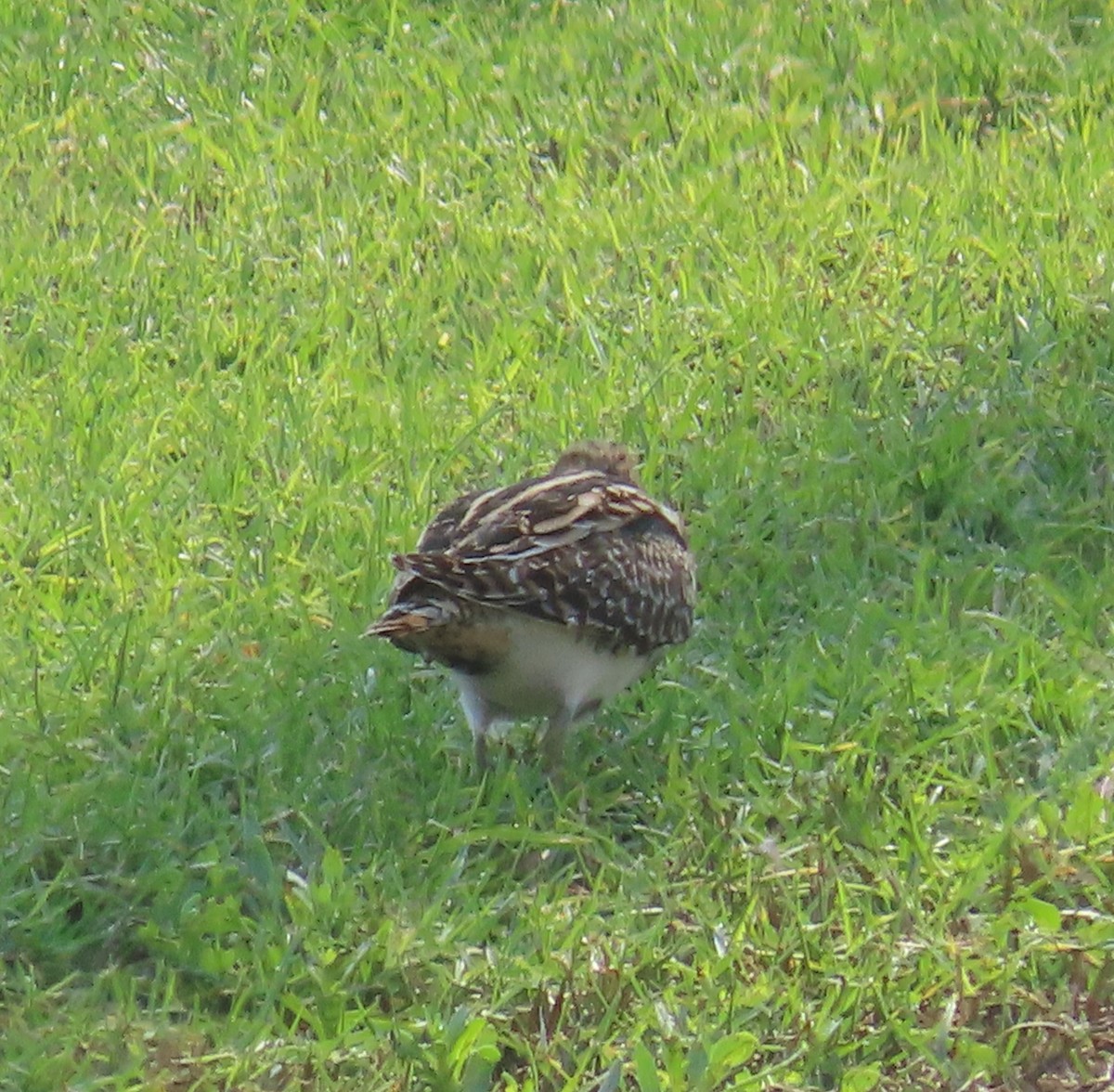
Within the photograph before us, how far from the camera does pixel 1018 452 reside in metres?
6.90

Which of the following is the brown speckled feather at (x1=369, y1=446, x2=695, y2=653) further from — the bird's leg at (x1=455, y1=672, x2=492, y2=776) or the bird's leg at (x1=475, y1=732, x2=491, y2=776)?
the bird's leg at (x1=475, y1=732, x2=491, y2=776)

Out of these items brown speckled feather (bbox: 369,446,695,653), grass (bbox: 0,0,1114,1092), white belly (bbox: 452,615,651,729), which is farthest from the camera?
white belly (bbox: 452,615,651,729)

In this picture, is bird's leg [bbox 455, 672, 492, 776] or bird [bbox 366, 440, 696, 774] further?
bird's leg [bbox 455, 672, 492, 776]

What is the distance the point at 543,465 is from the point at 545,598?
5.39 feet

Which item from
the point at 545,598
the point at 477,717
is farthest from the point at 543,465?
the point at 545,598

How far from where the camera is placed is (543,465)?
684 cm

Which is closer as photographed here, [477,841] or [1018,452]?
[477,841]

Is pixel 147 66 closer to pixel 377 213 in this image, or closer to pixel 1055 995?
pixel 377 213

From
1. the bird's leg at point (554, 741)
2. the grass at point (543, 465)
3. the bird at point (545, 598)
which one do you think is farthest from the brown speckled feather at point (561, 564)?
the grass at point (543, 465)

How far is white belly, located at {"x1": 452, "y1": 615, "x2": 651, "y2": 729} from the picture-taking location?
5.30m

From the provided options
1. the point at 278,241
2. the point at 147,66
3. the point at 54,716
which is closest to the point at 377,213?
the point at 278,241

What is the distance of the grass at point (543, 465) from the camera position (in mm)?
4777

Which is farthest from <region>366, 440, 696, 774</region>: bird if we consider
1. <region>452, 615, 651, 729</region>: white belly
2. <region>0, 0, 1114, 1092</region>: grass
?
<region>0, 0, 1114, 1092</region>: grass

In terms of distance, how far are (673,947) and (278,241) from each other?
408 cm
